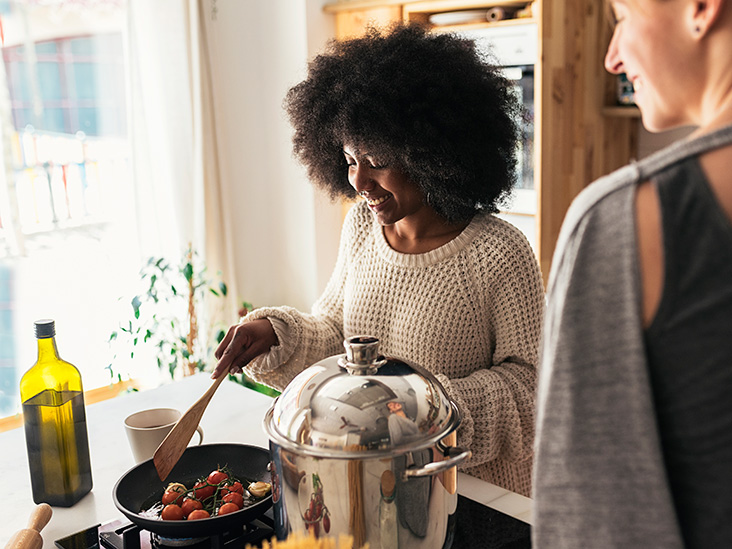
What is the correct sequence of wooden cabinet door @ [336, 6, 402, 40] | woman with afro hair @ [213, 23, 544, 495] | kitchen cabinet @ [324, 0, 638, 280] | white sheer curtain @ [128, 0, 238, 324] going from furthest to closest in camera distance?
white sheer curtain @ [128, 0, 238, 324] < wooden cabinet door @ [336, 6, 402, 40] < kitchen cabinet @ [324, 0, 638, 280] < woman with afro hair @ [213, 23, 544, 495]

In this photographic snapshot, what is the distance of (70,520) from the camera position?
113 centimetres

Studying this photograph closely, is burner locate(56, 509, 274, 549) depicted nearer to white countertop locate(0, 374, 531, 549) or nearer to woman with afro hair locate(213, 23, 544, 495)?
white countertop locate(0, 374, 531, 549)

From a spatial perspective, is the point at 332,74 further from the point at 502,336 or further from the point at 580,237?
the point at 580,237

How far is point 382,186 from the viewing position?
1449 mm

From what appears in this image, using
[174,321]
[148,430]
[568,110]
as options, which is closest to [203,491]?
[148,430]

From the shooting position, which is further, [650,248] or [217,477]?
[217,477]

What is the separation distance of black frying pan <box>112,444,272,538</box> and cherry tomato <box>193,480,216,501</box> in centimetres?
7

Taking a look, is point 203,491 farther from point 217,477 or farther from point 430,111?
point 430,111

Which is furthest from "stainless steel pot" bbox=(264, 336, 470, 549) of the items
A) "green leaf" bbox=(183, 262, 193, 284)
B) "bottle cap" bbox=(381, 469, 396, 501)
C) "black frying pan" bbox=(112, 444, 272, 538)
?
"green leaf" bbox=(183, 262, 193, 284)

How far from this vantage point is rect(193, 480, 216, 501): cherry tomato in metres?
1.04

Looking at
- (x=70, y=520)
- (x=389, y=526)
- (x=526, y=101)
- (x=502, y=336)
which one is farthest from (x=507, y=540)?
(x=526, y=101)

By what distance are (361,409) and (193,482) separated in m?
0.43

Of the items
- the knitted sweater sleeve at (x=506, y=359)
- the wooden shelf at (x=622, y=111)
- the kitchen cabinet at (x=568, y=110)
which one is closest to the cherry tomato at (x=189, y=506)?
the knitted sweater sleeve at (x=506, y=359)

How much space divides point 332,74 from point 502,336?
24.8 inches
